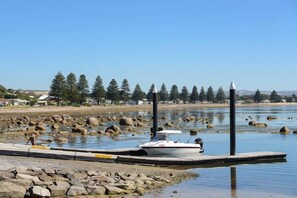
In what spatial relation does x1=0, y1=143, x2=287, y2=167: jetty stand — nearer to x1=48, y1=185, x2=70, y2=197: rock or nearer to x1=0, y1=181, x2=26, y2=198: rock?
x1=48, y1=185, x2=70, y2=197: rock

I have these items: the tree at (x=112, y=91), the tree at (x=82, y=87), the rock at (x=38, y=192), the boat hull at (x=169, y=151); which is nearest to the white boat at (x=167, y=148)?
the boat hull at (x=169, y=151)

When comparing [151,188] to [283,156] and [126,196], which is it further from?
[283,156]

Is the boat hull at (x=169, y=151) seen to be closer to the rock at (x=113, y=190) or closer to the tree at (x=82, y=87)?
the rock at (x=113, y=190)

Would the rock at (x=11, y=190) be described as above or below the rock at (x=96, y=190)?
above

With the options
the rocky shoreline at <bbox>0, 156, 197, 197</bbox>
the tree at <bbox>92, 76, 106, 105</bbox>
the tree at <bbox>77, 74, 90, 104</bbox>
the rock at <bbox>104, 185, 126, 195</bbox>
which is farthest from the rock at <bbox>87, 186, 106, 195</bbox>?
the tree at <bbox>92, 76, 106, 105</bbox>

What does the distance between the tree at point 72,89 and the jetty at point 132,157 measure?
112095 mm

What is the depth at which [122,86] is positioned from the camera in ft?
588

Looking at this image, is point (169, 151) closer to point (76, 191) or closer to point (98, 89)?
point (76, 191)

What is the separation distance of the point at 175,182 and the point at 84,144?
19.4 m

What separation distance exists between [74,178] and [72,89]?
123722 millimetres

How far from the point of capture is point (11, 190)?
14.2m

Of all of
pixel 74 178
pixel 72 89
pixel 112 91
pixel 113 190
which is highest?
pixel 112 91

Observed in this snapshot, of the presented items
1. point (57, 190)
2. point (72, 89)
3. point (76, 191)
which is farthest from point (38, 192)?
point (72, 89)

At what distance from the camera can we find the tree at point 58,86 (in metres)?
135
